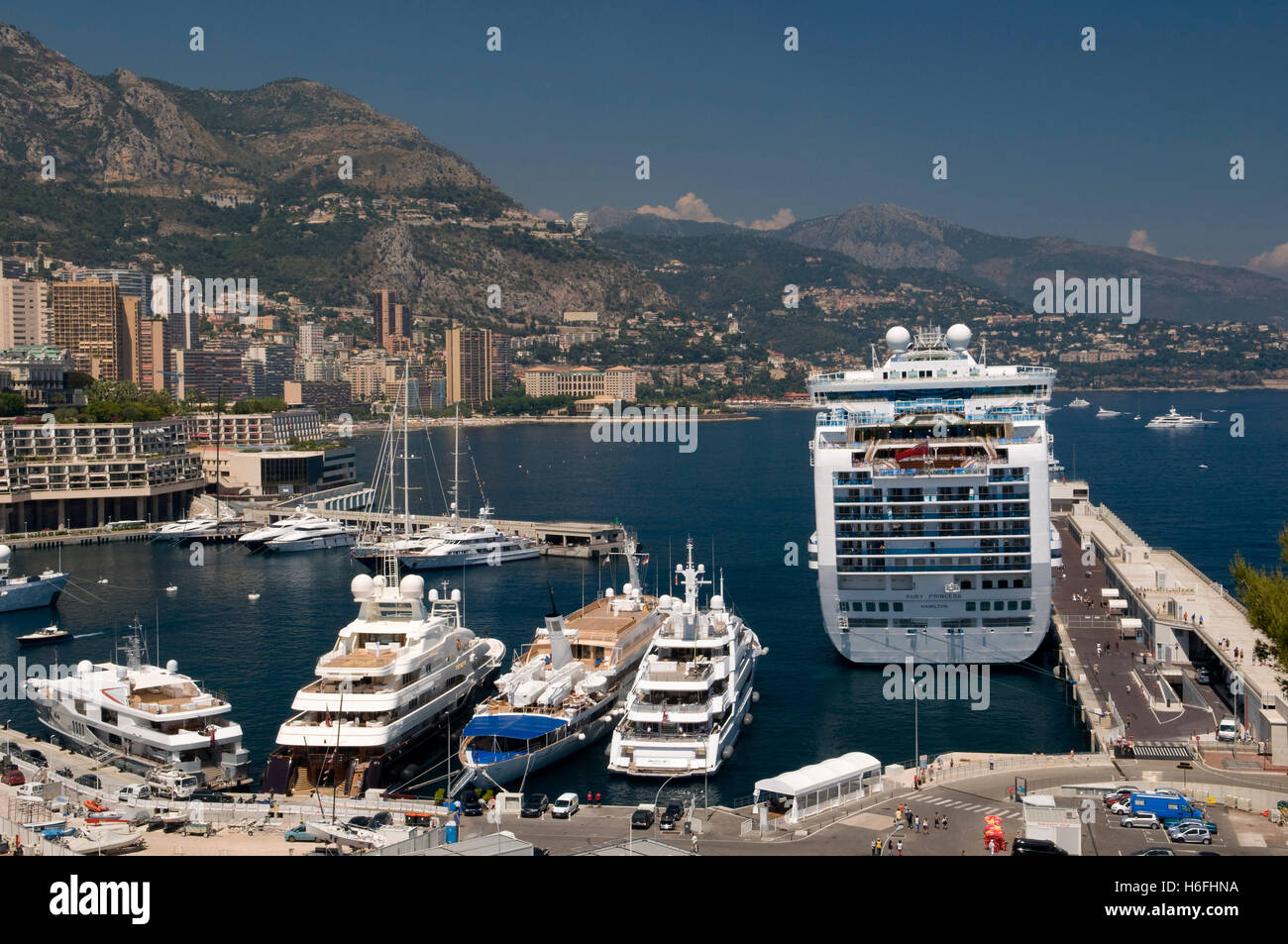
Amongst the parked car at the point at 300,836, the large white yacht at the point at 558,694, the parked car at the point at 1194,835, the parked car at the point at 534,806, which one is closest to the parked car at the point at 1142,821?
the parked car at the point at 1194,835

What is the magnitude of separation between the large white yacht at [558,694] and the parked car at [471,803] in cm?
134

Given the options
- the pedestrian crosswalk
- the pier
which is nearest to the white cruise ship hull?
the pier

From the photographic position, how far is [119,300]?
168 metres

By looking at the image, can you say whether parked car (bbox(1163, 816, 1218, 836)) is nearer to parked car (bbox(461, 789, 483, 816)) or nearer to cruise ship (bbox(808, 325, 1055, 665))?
parked car (bbox(461, 789, 483, 816))

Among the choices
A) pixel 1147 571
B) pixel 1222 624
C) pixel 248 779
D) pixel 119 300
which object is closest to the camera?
pixel 248 779

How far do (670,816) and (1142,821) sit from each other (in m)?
8.66

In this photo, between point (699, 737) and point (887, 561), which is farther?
point (887, 561)

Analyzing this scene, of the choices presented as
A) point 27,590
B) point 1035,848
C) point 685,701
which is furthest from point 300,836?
point 27,590

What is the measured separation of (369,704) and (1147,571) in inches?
1273

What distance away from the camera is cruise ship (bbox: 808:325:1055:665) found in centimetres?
3778

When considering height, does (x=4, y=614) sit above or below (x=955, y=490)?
below
